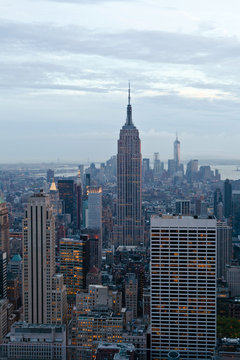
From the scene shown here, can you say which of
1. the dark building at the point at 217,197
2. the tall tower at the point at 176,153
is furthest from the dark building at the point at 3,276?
the dark building at the point at 217,197

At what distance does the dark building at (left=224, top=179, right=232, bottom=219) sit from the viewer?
4388 centimetres

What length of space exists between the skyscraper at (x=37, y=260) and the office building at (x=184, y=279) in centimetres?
458

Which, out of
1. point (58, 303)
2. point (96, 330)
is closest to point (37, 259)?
point (58, 303)

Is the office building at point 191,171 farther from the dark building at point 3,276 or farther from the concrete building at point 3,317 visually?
the concrete building at point 3,317

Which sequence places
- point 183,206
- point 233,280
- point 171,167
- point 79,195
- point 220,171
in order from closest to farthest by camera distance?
point 233,280
point 220,171
point 183,206
point 79,195
point 171,167

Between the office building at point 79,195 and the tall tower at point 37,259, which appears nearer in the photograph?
the tall tower at point 37,259

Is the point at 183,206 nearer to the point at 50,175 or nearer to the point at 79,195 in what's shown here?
the point at 50,175

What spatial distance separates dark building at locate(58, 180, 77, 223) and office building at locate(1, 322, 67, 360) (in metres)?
26.6

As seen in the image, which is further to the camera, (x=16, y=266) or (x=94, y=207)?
(x=94, y=207)

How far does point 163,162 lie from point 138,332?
30.8 metres

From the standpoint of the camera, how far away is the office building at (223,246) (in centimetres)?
3351

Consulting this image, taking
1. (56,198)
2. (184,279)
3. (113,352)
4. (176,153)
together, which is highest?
(176,153)

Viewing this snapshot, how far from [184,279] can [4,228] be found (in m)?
16.3

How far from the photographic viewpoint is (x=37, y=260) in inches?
912
